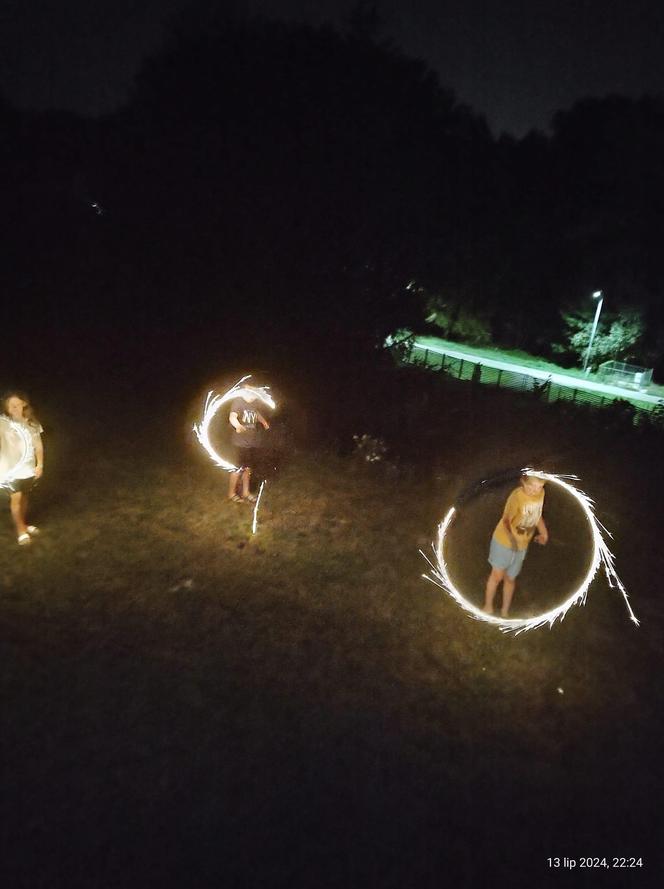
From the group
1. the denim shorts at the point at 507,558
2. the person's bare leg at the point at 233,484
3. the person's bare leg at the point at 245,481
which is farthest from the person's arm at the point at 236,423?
the denim shorts at the point at 507,558

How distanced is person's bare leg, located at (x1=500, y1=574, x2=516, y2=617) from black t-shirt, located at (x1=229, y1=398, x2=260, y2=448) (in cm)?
377

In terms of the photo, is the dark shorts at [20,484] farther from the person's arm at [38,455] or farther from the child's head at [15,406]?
the child's head at [15,406]

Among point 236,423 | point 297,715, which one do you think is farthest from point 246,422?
point 297,715

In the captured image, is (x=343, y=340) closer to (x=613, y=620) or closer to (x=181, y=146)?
(x=181, y=146)

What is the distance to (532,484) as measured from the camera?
5.48m

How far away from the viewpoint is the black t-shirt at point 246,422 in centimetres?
793

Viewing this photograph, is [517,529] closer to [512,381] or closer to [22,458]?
[22,458]

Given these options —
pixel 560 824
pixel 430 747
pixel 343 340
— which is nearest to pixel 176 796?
pixel 430 747

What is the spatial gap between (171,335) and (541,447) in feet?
32.8

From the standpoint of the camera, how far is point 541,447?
1309 centimetres

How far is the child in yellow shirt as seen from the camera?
5535 mm

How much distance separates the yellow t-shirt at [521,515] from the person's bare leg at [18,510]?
5442mm

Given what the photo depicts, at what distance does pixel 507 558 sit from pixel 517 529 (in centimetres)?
36

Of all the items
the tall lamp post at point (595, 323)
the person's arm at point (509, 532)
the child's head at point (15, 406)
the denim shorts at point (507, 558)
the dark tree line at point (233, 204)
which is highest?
the tall lamp post at point (595, 323)
